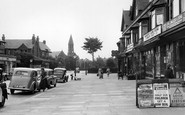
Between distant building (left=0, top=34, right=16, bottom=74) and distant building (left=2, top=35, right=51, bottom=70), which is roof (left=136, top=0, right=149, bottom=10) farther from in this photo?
distant building (left=2, top=35, right=51, bottom=70)

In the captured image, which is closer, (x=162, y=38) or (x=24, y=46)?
(x=162, y=38)

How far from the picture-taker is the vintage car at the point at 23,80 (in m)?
19.0

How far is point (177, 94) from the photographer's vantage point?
1101 centimetres

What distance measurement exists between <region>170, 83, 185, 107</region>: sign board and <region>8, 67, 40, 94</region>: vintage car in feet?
35.3

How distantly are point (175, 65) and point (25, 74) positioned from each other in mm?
10980

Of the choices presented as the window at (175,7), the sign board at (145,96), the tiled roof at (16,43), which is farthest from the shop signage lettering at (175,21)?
the tiled roof at (16,43)

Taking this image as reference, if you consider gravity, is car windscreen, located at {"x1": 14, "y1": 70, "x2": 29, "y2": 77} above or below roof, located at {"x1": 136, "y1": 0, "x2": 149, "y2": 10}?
below

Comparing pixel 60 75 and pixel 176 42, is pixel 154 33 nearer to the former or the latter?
pixel 176 42

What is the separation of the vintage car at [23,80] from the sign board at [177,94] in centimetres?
1077

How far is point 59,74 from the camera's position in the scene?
33844mm

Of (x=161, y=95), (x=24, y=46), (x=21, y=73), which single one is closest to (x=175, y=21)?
(x=161, y=95)

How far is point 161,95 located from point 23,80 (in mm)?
11090

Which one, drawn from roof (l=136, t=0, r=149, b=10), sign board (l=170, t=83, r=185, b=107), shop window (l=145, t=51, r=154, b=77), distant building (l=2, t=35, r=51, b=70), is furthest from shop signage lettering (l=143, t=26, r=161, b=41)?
distant building (l=2, t=35, r=51, b=70)

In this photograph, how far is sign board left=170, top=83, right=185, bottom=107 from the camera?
36.0 feet
